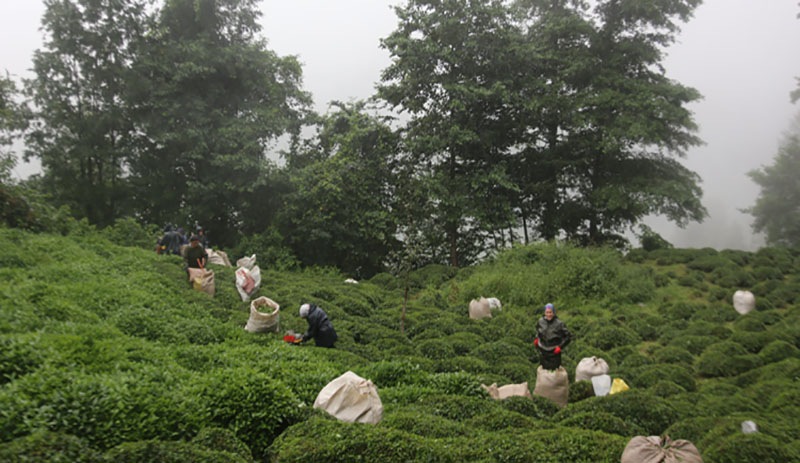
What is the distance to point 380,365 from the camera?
7176 millimetres

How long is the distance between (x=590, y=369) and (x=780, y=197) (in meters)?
34.2

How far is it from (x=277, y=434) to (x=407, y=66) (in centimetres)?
1861

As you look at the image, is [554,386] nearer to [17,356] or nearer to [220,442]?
[220,442]

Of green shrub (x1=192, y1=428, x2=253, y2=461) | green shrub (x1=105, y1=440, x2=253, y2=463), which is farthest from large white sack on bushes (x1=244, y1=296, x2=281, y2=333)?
green shrub (x1=105, y1=440, x2=253, y2=463)

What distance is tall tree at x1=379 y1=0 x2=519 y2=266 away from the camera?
20.6m

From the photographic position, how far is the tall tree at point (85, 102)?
72.8 feet

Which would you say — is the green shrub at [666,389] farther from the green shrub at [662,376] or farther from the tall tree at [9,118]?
the tall tree at [9,118]

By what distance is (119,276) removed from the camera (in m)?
10.7

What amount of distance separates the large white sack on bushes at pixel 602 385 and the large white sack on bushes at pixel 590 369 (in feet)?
1.51

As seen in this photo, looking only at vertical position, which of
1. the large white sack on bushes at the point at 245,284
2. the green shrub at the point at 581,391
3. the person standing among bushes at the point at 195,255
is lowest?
the green shrub at the point at 581,391

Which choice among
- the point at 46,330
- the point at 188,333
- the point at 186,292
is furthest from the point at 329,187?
the point at 46,330

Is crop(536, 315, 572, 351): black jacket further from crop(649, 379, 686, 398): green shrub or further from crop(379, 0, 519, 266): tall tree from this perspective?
crop(379, 0, 519, 266): tall tree

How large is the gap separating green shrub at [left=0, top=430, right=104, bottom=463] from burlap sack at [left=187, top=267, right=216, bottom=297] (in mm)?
8513

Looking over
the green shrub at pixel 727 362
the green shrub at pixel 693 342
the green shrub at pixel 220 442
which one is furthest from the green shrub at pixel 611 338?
the green shrub at pixel 220 442
